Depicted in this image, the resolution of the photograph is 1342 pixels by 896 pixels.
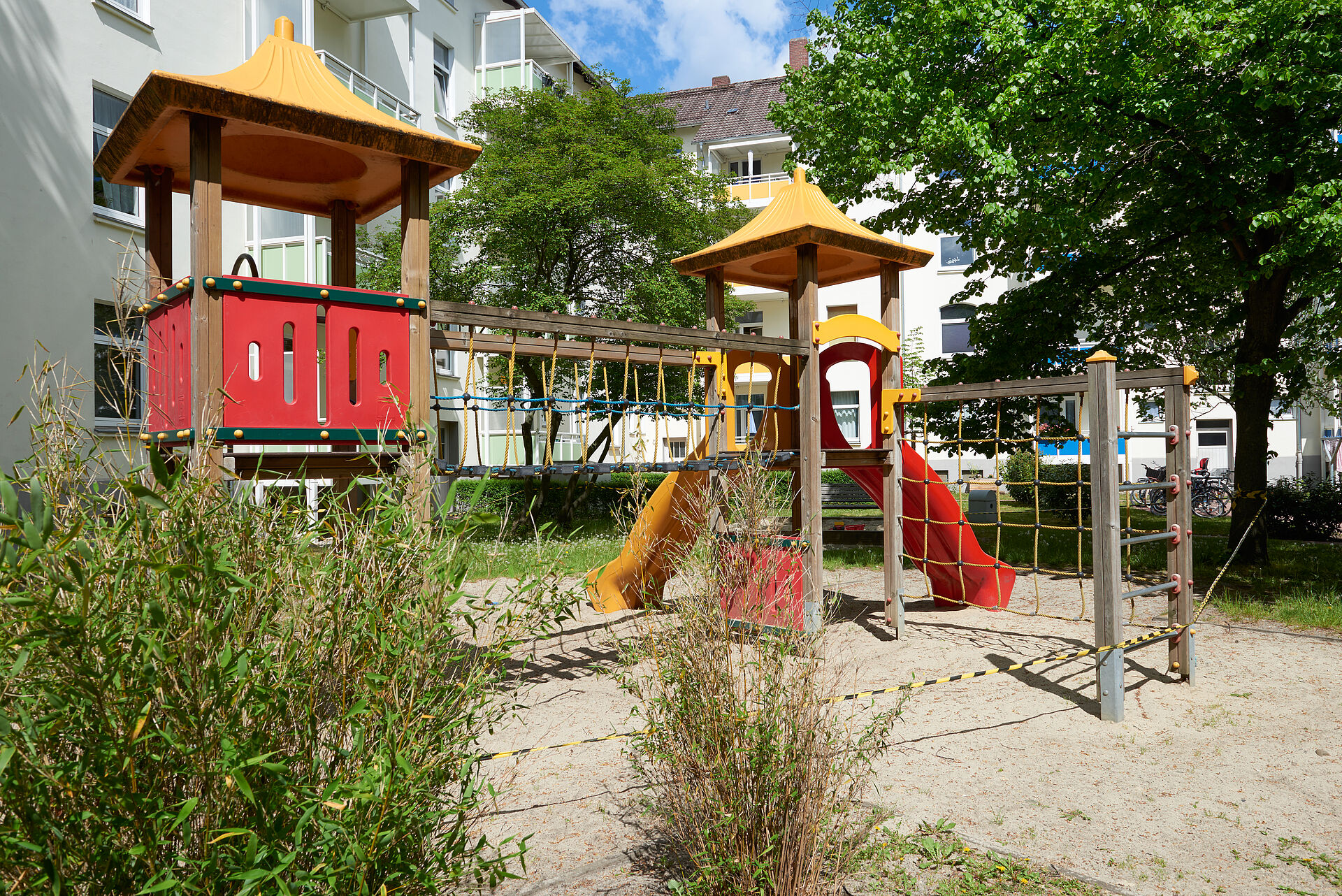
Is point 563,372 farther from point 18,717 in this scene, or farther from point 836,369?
point 18,717

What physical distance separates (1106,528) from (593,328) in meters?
3.68

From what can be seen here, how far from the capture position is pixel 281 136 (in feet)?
16.9

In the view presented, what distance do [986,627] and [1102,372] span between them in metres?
3.48

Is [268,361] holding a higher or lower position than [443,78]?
lower

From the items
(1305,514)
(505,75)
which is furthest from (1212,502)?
(505,75)

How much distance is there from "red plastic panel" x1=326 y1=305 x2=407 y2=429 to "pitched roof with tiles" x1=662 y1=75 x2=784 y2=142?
27.5 metres

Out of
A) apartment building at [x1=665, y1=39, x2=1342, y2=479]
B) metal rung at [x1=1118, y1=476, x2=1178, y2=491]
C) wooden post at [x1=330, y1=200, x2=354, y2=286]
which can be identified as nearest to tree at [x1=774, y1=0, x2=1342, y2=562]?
metal rung at [x1=1118, y1=476, x2=1178, y2=491]

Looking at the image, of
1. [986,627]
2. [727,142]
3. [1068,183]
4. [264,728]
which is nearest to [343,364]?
[264,728]

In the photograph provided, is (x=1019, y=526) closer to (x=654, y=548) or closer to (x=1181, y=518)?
(x=1181, y=518)

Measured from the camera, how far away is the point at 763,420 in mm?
7578

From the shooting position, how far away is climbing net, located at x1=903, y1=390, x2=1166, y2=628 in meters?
7.51

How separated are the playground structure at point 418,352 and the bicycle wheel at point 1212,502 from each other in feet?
44.9

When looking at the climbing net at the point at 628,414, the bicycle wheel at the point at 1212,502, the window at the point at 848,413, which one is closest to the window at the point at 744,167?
the window at the point at 848,413

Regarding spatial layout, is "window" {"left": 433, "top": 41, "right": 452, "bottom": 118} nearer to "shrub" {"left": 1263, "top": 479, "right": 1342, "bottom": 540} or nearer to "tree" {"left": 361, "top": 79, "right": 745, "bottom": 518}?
"tree" {"left": 361, "top": 79, "right": 745, "bottom": 518}
